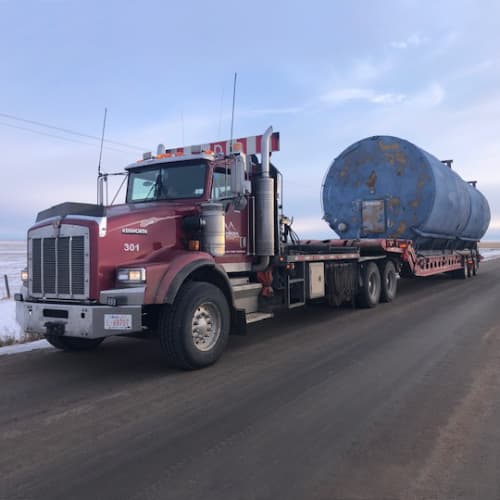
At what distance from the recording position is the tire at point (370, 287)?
1026cm

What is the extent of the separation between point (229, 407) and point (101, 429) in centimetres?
111

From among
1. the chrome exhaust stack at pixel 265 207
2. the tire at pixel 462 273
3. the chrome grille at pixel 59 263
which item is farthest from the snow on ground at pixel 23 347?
the tire at pixel 462 273

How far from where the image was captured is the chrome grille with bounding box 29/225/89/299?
5.16 m

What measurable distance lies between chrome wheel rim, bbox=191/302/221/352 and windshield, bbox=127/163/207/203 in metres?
1.54

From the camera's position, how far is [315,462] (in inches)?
125

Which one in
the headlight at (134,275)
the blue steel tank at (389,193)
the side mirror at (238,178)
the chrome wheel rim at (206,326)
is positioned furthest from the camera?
the blue steel tank at (389,193)

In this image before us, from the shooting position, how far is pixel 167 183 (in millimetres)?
6465

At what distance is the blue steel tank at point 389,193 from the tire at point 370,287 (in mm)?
2227

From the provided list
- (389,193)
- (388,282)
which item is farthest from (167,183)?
(389,193)

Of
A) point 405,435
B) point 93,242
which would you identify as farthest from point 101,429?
Result: point 405,435

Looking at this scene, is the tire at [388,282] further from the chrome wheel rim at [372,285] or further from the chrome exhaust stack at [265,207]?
the chrome exhaust stack at [265,207]

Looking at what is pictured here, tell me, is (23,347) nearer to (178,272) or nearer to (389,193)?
(178,272)

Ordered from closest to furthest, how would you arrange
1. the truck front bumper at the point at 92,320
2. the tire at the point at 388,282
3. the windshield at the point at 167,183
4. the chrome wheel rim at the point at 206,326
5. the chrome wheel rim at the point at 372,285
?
the truck front bumper at the point at 92,320
the chrome wheel rim at the point at 206,326
the windshield at the point at 167,183
the chrome wheel rim at the point at 372,285
the tire at the point at 388,282

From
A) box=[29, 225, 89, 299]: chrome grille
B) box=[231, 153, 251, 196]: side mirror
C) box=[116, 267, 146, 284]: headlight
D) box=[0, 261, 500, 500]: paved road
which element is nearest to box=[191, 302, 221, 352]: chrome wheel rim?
box=[0, 261, 500, 500]: paved road
